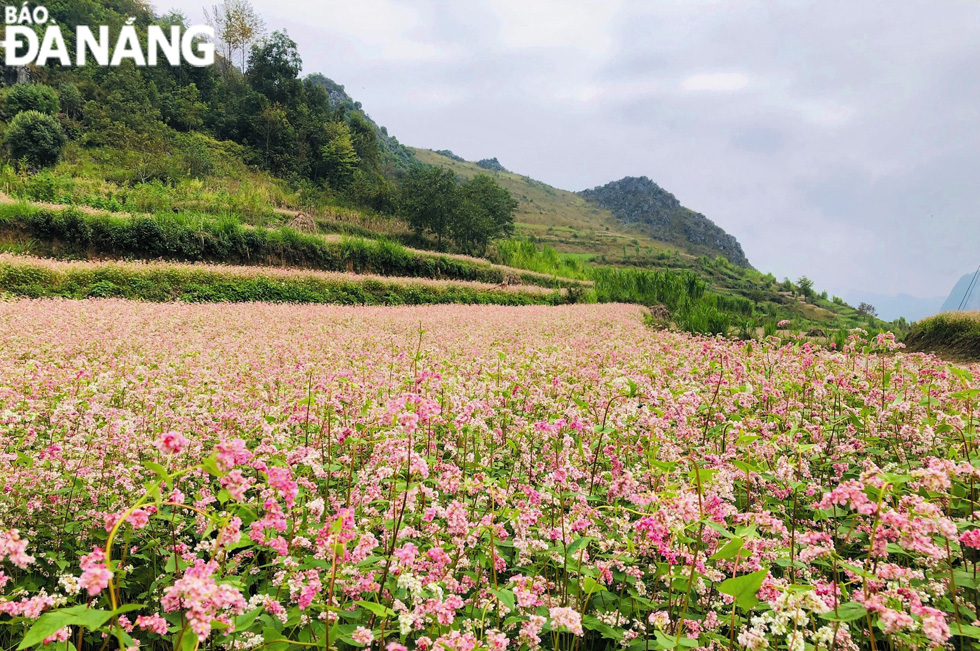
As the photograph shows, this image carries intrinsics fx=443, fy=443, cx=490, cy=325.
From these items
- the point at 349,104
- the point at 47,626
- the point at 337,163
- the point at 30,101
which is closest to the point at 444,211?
the point at 337,163

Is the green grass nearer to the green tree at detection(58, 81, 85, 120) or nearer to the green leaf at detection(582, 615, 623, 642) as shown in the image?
the green leaf at detection(582, 615, 623, 642)

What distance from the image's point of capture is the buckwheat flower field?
4.55ft

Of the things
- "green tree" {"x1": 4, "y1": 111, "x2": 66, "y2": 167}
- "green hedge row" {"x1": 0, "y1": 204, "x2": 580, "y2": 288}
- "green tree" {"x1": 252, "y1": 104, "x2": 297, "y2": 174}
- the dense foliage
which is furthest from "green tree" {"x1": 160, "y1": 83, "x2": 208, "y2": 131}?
"green hedge row" {"x1": 0, "y1": 204, "x2": 580, "y2": 288}

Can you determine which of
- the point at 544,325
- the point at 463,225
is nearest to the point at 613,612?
the point at 544,325

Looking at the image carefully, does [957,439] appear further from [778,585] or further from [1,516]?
[1,516]

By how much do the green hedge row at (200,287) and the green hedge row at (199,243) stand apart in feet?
14.1

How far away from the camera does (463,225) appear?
45.6 m

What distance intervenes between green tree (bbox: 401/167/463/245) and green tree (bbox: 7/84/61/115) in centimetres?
3441

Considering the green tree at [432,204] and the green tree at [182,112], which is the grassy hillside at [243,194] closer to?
the green tree at [182,112]

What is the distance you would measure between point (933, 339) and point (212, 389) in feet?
46.5

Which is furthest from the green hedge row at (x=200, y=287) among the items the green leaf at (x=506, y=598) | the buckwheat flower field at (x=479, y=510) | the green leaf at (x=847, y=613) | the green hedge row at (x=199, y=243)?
the green leaf at (x=847, y=613)

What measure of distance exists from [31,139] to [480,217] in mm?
37654

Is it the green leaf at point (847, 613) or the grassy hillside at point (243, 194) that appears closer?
the green leaf at point (847, 613)

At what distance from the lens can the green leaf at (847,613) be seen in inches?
53.6
